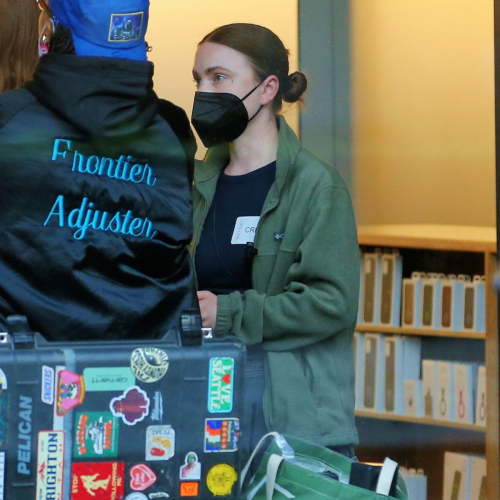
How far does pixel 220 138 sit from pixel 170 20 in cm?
53

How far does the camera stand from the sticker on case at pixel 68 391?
174cm

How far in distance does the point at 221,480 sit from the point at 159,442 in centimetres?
15

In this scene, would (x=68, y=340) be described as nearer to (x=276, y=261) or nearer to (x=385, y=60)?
(x=276, y=261)

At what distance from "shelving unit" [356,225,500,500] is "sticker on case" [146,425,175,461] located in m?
1.84

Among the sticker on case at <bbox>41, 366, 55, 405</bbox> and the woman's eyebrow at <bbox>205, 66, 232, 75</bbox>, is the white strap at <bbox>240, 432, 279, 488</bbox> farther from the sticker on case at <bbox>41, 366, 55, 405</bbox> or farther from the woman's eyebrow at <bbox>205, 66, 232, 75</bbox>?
the woman's eyebrow at <bbox>205, 66, 232, 75</bbox>

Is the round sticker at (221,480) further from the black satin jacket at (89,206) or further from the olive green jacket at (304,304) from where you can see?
the olive green jacket at (304,304)

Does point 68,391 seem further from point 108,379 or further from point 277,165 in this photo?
point 277,165

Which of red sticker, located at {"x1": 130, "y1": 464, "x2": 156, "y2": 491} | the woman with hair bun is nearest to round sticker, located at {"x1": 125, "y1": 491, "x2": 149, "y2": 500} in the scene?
red sticker, located at {"x1": 130, "y1": 464, "x2": 156, "y2": 491}

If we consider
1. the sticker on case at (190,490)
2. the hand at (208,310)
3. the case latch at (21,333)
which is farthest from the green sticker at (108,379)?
the hand at (208,310)

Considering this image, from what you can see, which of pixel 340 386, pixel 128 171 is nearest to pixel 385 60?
pixel 340 386

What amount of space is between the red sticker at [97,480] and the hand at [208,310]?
55cm

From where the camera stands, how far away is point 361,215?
11.6ft

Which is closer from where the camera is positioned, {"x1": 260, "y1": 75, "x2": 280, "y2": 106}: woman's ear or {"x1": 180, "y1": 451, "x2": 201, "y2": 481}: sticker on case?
{"x1": 180, "y1": 451, "x2": 201, "y2": 481}: sticker on case

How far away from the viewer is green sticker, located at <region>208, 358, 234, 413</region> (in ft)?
5.94
